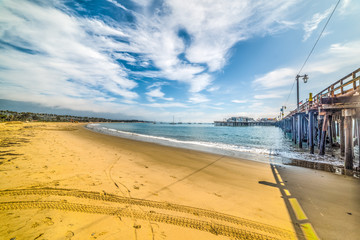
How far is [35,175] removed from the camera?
461cm

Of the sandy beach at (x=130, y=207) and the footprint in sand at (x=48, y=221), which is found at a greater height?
the footprint in sand at (x=48, y=221)

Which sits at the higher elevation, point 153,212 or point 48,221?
point 48,221

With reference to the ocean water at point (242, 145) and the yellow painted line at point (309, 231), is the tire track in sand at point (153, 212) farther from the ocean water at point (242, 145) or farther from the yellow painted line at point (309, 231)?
the ocean water at point (242, 145)

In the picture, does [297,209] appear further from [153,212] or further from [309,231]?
[153,212]

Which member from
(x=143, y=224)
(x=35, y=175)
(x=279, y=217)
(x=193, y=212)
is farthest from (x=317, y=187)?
(x=35, y=175)

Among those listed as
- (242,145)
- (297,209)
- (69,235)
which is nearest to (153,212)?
(69,235)

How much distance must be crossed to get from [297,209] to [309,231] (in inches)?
37.3

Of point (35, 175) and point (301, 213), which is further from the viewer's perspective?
point (35, 175)

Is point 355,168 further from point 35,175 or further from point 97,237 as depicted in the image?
point 35,175

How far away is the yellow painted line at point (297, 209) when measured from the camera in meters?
3.33

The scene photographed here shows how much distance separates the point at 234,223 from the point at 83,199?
144 inches

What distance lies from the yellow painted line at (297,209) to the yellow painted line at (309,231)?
0.28 metres

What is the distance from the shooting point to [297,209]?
369 centimetres

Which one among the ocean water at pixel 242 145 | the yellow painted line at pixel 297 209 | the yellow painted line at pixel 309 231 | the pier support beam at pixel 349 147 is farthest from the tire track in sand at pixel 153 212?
the pier support beam at pixel 349 147
